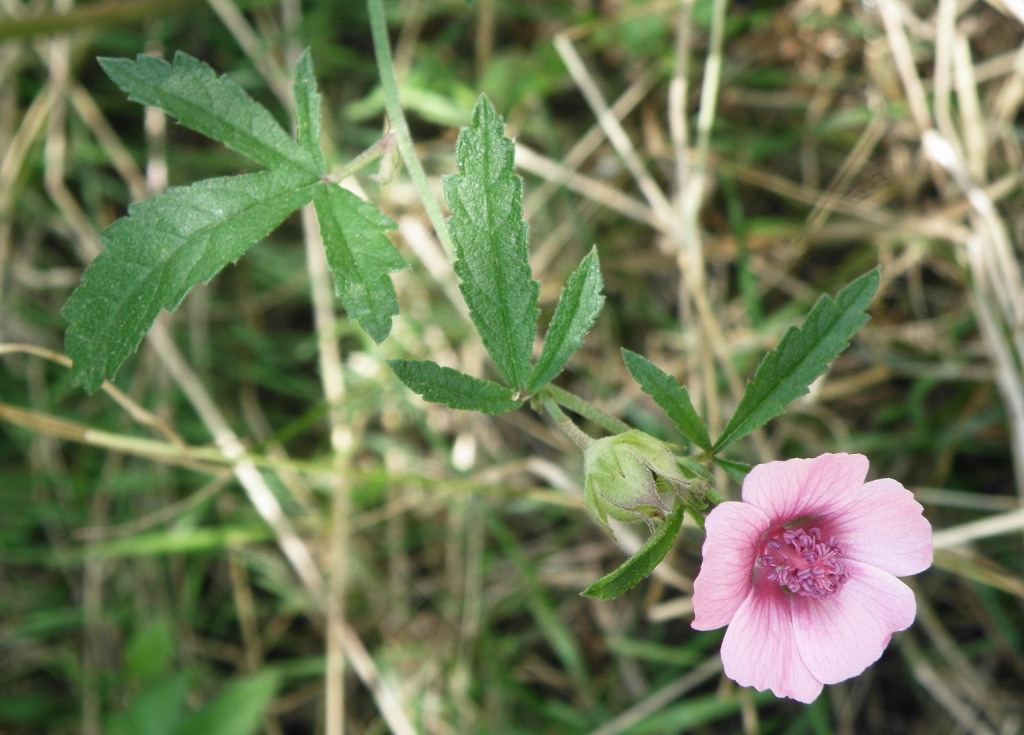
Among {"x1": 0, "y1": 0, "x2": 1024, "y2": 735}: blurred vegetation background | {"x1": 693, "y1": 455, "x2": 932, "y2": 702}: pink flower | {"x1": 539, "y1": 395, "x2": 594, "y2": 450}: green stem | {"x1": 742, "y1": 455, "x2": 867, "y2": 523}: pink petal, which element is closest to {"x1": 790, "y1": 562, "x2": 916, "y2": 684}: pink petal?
{"x1": 693, "y1": 455, "x2": 932, "y2": 702}: pink flower

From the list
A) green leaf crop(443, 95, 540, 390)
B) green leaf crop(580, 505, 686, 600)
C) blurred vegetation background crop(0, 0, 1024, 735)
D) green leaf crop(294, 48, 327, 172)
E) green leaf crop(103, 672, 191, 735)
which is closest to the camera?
green leaf crop(580, 505, 686, 600)

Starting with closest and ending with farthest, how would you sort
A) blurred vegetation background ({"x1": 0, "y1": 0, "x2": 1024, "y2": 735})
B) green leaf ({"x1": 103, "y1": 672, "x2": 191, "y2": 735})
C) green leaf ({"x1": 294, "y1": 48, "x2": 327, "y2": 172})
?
green leaf ({"x1": 294, "y1": 48, "x2": 327, "y2": 172}) → green leaf ({"x1": 103, "y1": 672, "x2": 191, "y2": 735}) → blurred vegetation background ({"x1": 0, "y1": 0, "x2": 1024, "y2": 735})

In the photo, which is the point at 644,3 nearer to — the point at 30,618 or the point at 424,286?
the point at 424,286

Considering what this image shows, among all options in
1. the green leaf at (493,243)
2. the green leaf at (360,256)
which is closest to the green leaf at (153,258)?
the green leaf at (360,256)

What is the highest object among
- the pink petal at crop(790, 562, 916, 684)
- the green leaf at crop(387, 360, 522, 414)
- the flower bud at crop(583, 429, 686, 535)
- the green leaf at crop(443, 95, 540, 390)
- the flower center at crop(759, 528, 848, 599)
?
the green leaf at crop(443, 95, 540, 390)

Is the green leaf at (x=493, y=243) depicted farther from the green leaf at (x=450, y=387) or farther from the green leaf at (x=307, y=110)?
the green leaf at (x=307, y=110)

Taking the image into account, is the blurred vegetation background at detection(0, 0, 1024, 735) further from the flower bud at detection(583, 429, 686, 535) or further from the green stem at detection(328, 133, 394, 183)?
the flower bud at detection(583, 429, 686, 535)

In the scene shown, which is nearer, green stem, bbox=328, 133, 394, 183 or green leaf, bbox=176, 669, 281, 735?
green stem, bbox=328, 133, 394, 183

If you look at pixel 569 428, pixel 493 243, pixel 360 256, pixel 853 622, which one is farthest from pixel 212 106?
pixel 853 622

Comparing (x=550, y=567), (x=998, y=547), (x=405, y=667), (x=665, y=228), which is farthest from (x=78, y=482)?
(x=998, y=547)
